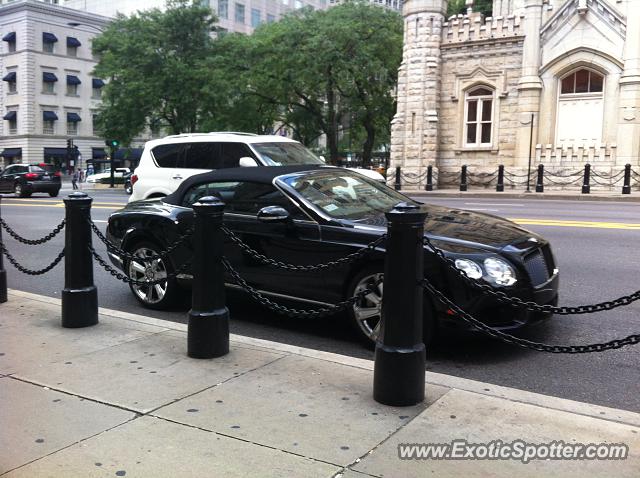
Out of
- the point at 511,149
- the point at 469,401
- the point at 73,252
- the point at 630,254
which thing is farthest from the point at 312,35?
the point at 469,401

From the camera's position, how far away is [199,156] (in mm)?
11734

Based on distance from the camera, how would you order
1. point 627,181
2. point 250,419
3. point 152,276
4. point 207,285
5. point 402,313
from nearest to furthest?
point 250,419, point 402,313, point 207,285, point 152,276, point 627,181

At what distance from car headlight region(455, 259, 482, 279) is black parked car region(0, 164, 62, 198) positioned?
89.8 ft

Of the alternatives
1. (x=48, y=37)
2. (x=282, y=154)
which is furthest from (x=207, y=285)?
(x=48, y=37)

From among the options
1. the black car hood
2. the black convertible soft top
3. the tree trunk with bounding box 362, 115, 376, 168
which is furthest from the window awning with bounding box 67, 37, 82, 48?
the black car hood

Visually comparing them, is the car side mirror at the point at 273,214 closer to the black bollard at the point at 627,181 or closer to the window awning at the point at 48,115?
the black bollard at the point at 627,181

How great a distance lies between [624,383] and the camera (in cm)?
467

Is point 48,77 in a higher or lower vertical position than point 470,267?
higher

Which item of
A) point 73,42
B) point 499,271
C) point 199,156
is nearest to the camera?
point 499,271

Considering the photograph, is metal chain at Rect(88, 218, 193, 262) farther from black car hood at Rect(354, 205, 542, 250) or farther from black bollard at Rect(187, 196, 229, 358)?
black car hood at Rect(354, 205, 542, 250)

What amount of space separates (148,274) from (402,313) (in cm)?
373

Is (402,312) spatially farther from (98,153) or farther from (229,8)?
(229,8)

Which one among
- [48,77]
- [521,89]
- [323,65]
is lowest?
[521,89]

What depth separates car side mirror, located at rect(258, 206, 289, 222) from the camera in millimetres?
5672
